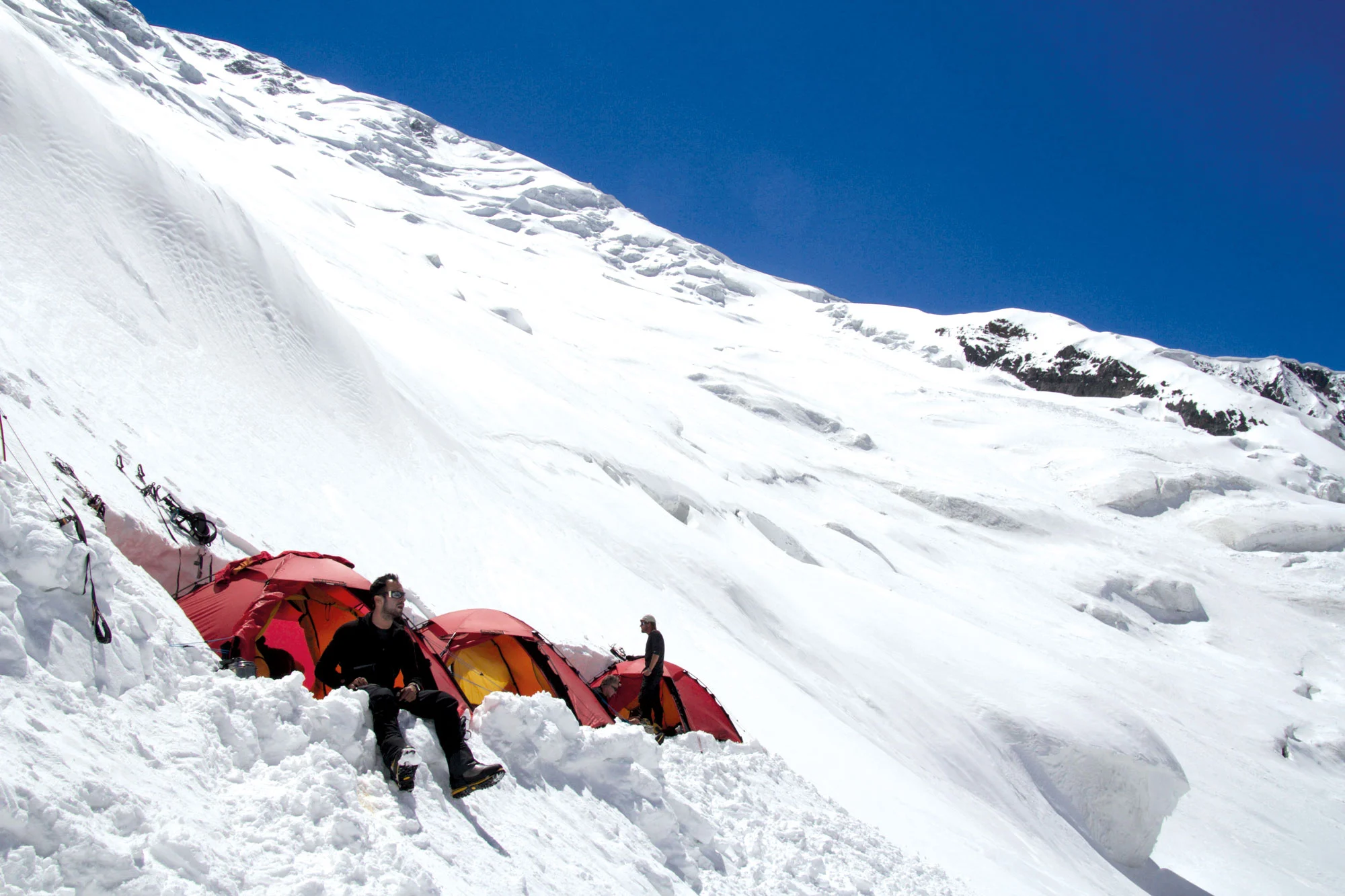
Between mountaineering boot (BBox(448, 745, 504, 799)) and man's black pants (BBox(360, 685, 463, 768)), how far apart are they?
0.06 m

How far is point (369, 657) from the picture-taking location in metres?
5.15

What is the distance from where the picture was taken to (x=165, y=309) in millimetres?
9688

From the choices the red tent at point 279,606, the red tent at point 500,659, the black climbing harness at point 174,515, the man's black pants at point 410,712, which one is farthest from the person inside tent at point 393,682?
the black climbing harness at point 174,515

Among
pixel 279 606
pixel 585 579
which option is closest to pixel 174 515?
pixel 279 606

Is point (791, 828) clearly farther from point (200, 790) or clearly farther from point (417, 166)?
point (417, 166)

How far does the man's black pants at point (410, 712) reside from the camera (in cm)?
452

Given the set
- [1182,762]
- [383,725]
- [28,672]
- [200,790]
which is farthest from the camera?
[1182,762]

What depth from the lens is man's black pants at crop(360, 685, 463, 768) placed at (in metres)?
4.52

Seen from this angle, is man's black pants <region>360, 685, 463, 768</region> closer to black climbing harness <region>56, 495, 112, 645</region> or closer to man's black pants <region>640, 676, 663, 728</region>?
black climbing harness <region>56, 495, 112, 645</region>

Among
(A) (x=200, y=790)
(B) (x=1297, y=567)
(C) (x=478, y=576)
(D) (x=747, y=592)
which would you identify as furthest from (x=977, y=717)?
(B) (x=1297, y=567)

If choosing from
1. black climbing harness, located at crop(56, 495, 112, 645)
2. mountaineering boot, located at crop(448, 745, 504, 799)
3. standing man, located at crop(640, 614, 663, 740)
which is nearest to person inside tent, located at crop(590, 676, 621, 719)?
standing man, located at crop(640, 614, 663, 740)

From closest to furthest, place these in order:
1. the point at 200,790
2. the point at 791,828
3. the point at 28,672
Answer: the point at 28,672 → the point at 200,790 → the point at 791,828

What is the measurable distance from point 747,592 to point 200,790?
12684 mm

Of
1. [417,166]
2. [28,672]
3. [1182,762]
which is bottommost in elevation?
[28,672]
